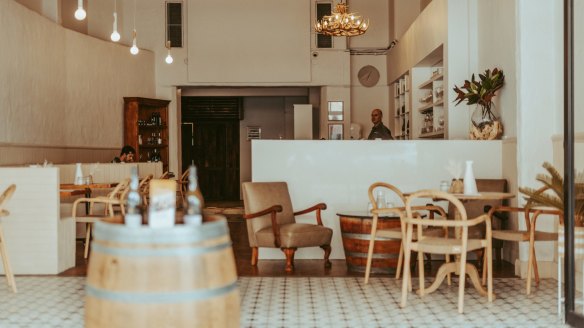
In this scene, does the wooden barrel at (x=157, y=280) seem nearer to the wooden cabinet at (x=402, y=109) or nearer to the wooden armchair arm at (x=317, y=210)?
the wooden armchair arm at (x=317, y=210)

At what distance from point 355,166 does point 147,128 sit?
7.51m

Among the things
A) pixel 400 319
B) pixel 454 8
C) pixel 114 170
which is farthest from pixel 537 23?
pixel 114 170

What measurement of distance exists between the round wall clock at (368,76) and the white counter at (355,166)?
7.45 m

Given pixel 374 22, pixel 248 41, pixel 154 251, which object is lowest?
pixel 154 251

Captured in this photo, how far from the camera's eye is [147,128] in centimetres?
1415

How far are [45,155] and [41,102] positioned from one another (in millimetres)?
830

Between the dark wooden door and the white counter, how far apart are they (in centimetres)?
1000

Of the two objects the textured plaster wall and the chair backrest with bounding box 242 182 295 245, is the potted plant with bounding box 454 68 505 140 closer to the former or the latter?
the chair backrest with bounding box 242 182 295 245

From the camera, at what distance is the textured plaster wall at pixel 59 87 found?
934cm

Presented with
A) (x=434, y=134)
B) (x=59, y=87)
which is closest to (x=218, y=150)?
(x=59, y=87)

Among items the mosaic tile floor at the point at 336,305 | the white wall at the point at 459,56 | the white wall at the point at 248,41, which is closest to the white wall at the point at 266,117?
the white wall at the point at 248,41

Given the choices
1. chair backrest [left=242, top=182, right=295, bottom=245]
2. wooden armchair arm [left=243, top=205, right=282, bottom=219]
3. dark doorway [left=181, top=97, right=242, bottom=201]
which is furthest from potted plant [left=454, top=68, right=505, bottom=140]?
dark doorway [left=181, top=97, right=242, bottom=201]

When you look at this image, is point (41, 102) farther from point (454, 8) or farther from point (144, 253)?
point (144, 253)

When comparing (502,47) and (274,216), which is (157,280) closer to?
(274,216)
